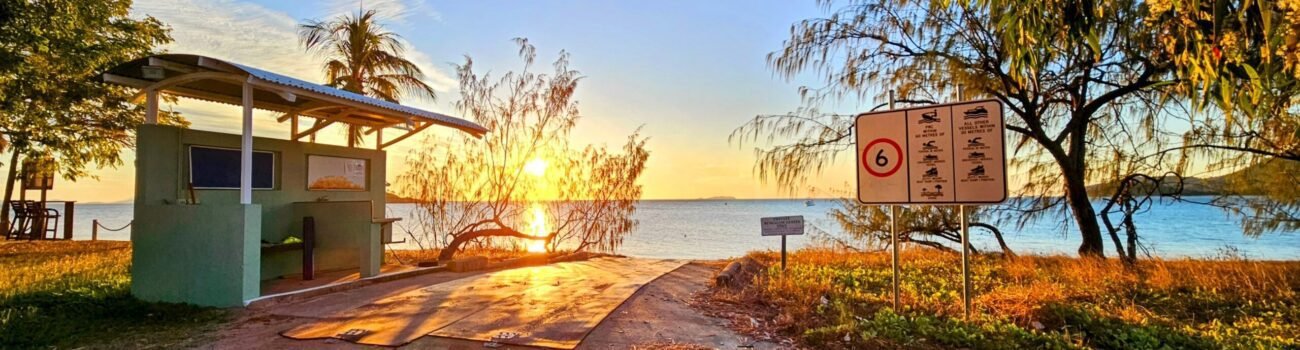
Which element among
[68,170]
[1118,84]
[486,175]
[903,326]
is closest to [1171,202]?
[1118,84]

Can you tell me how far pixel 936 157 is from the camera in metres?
4.98

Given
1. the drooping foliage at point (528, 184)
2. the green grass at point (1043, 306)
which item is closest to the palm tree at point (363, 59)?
the drooping foliage at point (528, 184)

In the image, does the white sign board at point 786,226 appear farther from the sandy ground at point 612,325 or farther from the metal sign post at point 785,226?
the sandy ground at point 612,325

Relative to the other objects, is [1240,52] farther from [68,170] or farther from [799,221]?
[68,170]

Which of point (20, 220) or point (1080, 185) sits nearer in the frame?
point (1080, 185)

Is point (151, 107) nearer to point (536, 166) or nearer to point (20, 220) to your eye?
point (536, 166)

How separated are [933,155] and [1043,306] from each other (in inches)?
62.7

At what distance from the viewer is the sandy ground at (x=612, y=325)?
4102mm

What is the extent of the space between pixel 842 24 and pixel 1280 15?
6.18 meters

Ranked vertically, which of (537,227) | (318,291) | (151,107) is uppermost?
(151,107)

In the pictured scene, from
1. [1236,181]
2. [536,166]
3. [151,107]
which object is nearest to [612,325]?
[151,107]

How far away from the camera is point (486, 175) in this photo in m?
11.3

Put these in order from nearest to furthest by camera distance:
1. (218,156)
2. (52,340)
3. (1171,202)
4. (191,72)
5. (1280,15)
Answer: (1280,15)
(52,340)
(191,72)
(218,156)
(1171,202)

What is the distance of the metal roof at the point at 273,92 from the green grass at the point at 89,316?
2159mm
